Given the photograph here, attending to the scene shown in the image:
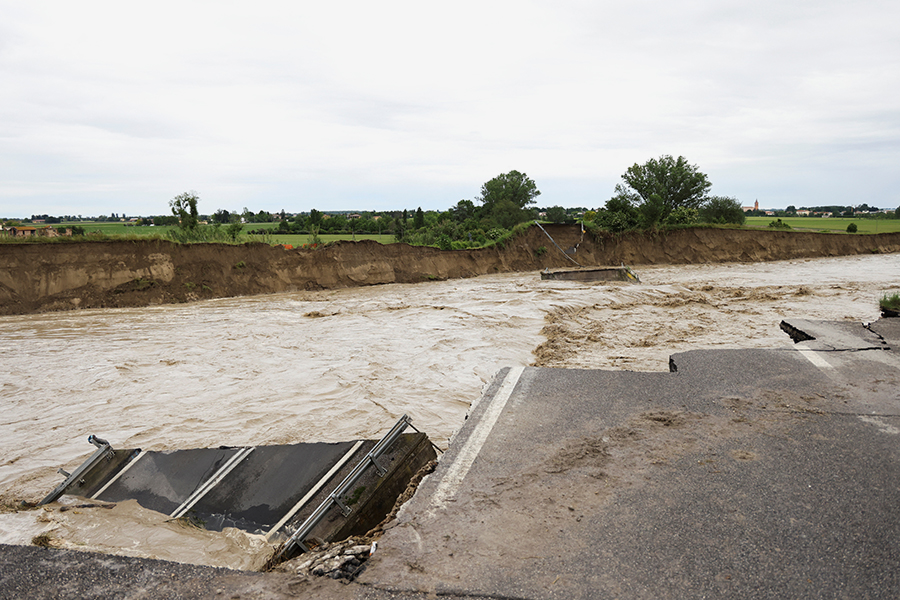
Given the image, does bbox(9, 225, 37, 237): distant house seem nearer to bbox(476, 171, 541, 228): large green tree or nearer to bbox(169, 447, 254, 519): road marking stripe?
bbox(169, 447, 254, 519): road marking stripe

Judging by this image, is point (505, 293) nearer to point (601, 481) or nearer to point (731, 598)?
point (601, 481)

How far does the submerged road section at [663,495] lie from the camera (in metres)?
2.99

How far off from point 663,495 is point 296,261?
22.8 m

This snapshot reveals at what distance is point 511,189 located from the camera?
77562 mm

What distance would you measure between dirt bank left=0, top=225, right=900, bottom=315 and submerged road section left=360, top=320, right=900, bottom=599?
19728 millimetres

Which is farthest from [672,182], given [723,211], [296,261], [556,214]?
[296,261]

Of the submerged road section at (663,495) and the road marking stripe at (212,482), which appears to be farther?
the road marking stripe at (212,482)

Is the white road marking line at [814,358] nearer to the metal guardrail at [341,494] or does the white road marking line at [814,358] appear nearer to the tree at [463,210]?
the metal guardrail at [341,494]

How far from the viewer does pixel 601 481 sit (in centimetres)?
409

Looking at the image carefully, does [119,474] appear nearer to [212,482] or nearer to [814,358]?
[212,482]

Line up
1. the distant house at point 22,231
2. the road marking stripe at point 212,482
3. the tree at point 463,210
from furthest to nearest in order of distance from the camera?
1. the tree at point 463,210
2. the distant house at point 22,231
3. the road marking stripe at point 212,482

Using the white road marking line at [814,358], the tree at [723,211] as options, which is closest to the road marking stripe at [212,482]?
the white road marking line at [814,358]

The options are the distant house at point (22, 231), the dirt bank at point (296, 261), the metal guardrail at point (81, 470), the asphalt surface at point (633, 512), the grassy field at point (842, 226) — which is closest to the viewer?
the asphalt surface at point (633, 512)

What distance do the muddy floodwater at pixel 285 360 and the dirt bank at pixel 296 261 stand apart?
174 centimetres
